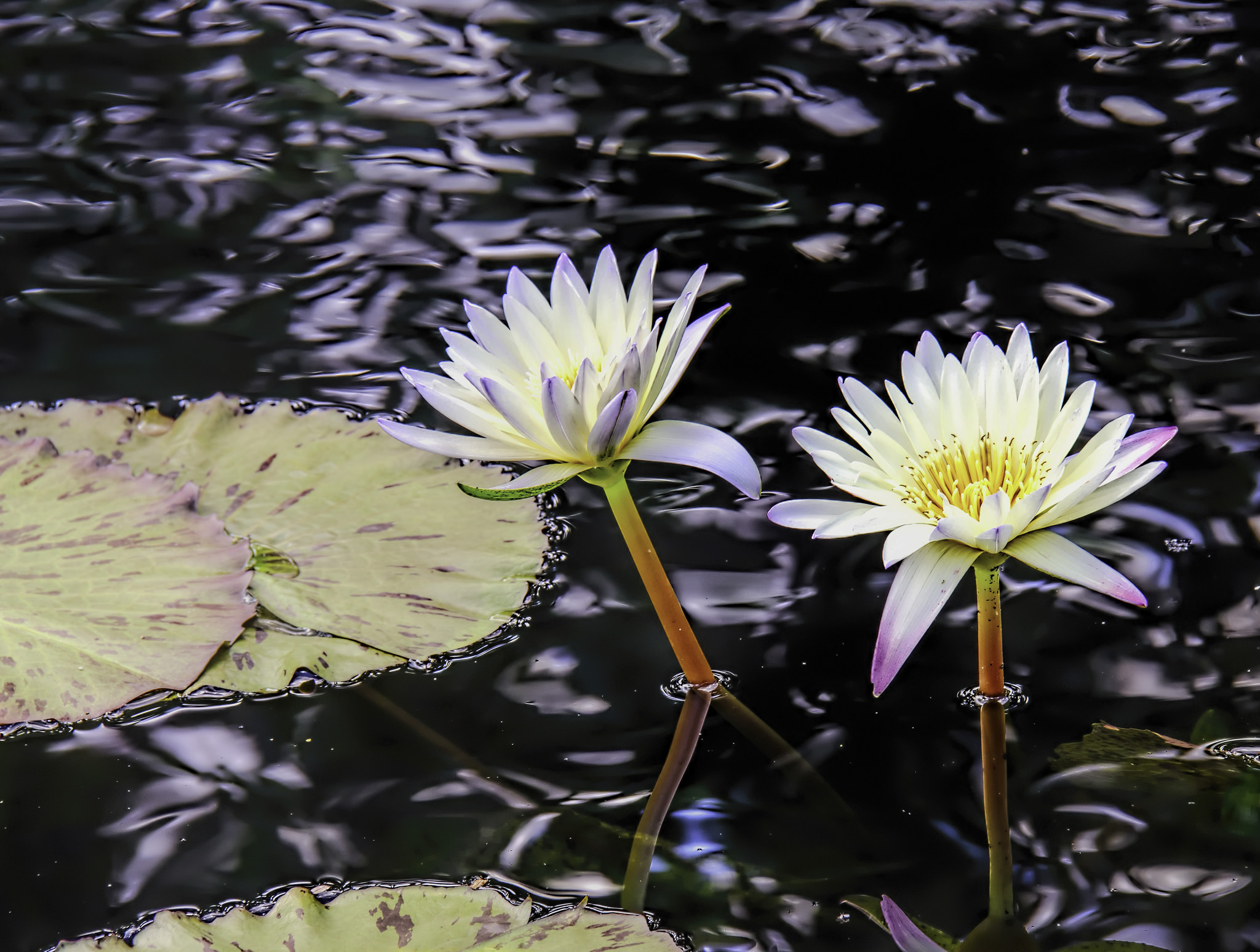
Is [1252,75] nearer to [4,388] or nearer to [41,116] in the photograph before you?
[4,388]

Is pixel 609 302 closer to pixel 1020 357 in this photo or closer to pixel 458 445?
pixel 458 445

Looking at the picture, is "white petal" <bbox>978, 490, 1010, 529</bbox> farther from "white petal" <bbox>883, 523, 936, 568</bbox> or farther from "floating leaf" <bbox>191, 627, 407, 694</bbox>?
"floating leaf" <bbox>191, 627, 407, 694</bbox>

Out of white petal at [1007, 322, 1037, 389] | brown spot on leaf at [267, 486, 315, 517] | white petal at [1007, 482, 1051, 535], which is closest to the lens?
white petal at [1007, 482, 1051, 535]

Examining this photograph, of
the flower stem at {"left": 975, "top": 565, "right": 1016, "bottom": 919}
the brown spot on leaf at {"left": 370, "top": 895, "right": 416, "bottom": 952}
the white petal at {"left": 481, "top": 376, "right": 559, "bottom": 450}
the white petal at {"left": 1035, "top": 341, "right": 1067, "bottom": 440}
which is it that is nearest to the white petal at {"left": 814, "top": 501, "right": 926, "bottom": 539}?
the flower stem at {"left": 975, "top": 565, "right": 1016, "bottom": 919}

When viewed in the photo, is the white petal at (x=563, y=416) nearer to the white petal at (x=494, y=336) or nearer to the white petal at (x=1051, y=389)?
the white petal at (x=494, y=336)

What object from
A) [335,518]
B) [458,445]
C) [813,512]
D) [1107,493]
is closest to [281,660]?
[335,518]
